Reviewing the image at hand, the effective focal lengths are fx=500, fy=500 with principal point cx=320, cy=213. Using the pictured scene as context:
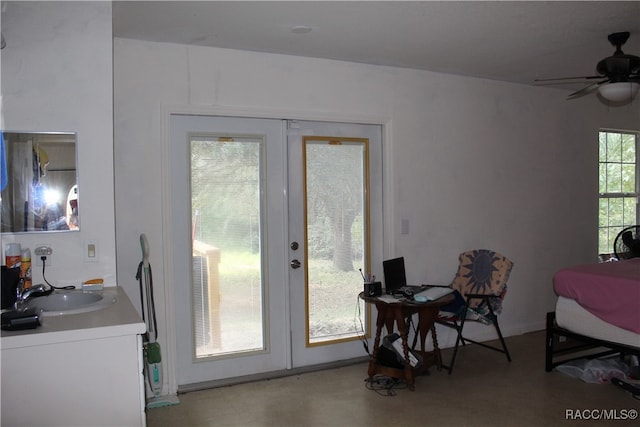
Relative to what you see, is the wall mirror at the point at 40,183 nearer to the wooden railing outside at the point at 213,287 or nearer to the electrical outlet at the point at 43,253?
the electrical outlet at the point at 43,253

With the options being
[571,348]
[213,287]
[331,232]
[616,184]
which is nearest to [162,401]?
[213,287]

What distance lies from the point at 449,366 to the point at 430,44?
2.48 meters

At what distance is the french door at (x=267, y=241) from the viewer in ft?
11.7

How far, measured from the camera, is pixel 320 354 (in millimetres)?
4008

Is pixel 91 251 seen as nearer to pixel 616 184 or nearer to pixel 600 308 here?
pixel 600 308

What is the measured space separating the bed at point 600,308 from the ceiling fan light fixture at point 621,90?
3.99ft

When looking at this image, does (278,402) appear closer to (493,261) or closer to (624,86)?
(493,261)

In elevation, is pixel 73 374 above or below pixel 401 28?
below

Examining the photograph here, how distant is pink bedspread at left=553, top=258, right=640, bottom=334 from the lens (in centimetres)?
329

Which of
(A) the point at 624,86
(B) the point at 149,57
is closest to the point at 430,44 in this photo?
(A) the point at 624,86

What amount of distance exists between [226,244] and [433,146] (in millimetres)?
2014

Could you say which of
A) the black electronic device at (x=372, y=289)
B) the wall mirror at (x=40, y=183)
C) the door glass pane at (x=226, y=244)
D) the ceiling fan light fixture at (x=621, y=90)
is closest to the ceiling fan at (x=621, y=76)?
the ceiling fan light fixture at (x=621, y=90)

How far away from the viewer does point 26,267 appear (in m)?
2.54

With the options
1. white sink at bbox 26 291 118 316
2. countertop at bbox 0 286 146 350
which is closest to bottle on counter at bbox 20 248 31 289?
white sink at bbox 26 291 118 316
